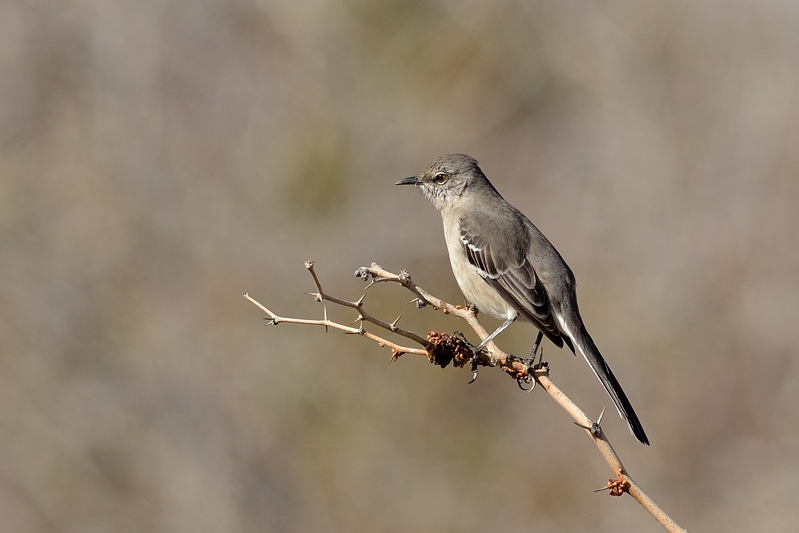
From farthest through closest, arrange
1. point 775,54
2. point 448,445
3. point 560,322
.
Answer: point 775,54
point 448,445
point 560,322

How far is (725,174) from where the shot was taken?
11797 millimetres

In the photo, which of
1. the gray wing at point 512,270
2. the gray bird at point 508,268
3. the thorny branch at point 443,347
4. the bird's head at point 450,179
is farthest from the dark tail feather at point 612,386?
the bird's head at point 450,179

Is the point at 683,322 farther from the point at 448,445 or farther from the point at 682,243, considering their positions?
the point at 448,445

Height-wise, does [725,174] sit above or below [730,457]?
above


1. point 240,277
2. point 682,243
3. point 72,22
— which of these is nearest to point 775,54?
point 682,243

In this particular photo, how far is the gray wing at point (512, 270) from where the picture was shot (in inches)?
231

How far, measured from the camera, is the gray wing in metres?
5.87

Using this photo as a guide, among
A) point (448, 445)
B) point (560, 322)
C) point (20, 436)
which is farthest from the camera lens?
point (448, 445)

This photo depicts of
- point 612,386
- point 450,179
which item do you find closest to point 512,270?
point 612,386

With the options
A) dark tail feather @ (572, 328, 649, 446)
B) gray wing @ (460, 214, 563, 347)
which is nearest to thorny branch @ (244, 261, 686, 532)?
dark tail feather @ (572, 328, 649, 446)

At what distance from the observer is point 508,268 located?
6176 mm

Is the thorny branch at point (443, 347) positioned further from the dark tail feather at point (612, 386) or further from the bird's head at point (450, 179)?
the bird's head at point (450, 179)

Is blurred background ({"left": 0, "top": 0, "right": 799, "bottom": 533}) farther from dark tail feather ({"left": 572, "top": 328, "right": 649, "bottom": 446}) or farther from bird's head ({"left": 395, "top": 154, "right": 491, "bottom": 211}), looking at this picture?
dark tail feather ({"left": 572, "top": 328, "right": 649, "bottom": 446})

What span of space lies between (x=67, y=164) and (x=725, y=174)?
337 inches
